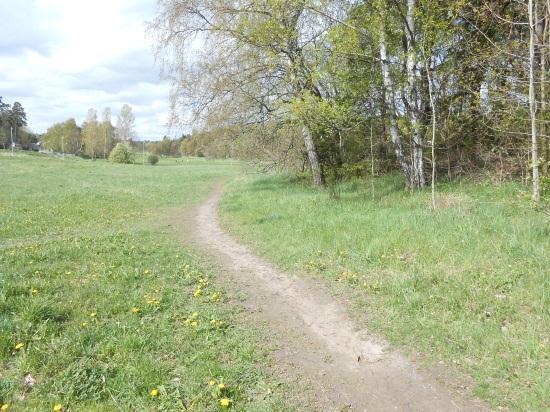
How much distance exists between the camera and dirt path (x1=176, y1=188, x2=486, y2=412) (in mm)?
3730

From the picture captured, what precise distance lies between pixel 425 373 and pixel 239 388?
1.93m

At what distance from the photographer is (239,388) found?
3.89 metres

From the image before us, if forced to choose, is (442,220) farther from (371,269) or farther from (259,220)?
(259,220)

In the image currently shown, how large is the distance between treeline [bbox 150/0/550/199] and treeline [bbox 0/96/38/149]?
89750 mm

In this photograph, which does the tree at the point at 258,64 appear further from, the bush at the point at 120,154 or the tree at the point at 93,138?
the tree at the point at 93,138

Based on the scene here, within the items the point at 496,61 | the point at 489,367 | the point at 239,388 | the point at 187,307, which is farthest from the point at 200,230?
the point at 496,61

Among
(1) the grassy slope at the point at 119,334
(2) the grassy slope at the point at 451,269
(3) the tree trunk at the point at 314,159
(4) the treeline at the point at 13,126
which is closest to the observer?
(1) the grassy slope at the point at 119,334

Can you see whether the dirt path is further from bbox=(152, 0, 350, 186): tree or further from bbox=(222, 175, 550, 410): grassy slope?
bbox=(152, 0, 350, 186): tree

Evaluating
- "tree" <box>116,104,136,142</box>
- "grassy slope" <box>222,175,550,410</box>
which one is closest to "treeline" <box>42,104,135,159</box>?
"tree" <box>116,104,136,142</box>

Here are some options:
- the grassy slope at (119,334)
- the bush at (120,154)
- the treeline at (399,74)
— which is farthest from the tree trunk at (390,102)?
the bush at (120,154)

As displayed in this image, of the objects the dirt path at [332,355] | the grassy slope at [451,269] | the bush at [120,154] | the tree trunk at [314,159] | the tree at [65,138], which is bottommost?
the dirt path at [332,355]

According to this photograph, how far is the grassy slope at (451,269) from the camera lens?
4160mm

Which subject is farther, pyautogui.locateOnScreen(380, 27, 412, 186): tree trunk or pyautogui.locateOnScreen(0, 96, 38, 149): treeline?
pyautogui.locateOnScreen(0, 96, 38, 149): treeline

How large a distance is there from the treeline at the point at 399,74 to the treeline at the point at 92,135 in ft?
248
